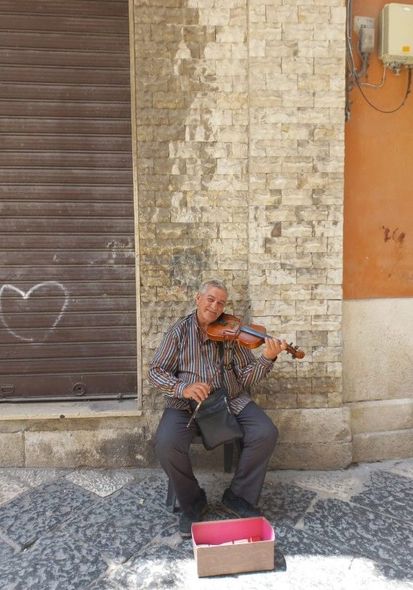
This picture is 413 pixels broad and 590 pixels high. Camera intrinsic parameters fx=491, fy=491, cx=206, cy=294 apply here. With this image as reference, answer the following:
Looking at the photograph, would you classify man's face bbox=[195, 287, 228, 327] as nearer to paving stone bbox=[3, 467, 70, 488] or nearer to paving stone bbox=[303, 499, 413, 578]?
paving stone bbox=[303, 499, 413, 578]

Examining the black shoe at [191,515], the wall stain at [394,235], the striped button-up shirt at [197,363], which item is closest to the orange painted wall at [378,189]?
the wall stain at [394,235]

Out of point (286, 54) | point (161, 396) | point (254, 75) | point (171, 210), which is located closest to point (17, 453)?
point (161, 396)

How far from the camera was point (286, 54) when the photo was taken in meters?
3.43

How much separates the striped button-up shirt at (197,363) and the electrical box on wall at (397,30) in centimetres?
241

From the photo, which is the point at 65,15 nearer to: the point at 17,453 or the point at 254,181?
the point at 254,181

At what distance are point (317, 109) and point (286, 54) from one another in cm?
43

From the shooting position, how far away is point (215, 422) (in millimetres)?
2953

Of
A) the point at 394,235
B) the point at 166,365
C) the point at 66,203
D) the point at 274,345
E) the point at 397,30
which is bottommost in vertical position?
the point at 166,365

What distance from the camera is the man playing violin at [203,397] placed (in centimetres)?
288

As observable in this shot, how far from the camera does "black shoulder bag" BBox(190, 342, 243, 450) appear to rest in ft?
9.64

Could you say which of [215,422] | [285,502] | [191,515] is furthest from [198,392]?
[285,502]

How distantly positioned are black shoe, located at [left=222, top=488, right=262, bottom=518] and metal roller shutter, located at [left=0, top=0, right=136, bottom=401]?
1218 millimetres

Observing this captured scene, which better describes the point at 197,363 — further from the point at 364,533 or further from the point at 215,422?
the point at 364,533

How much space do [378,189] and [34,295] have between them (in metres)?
2.76
